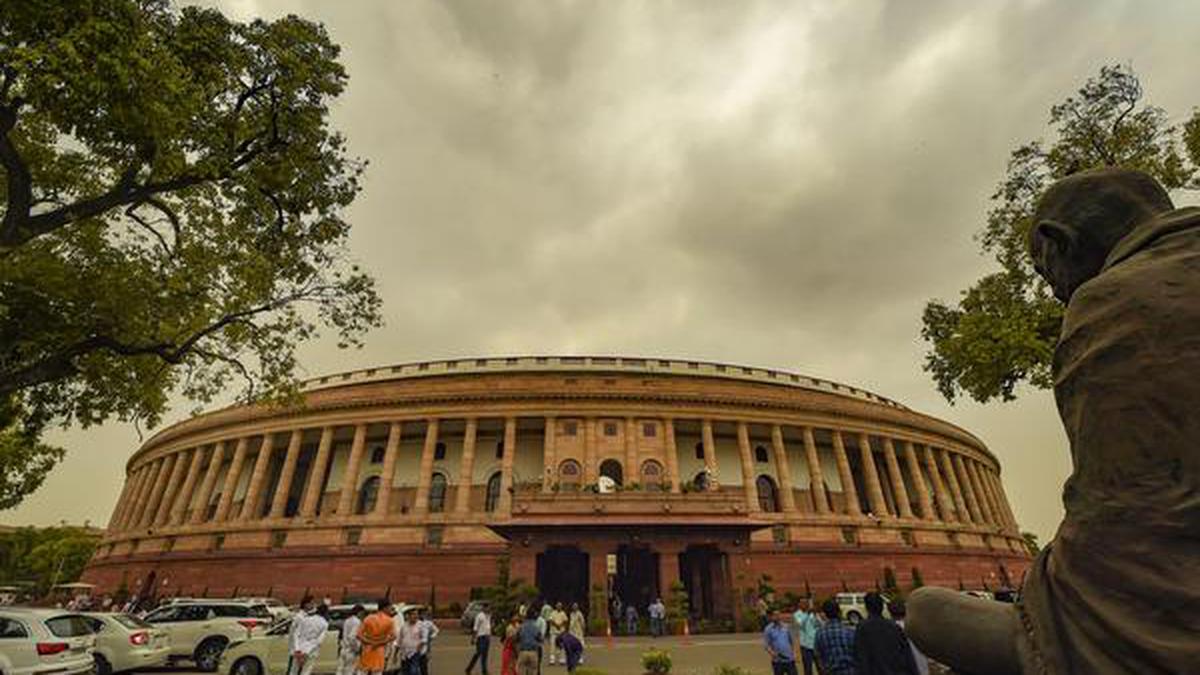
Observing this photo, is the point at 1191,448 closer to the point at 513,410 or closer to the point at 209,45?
the point at 209,45

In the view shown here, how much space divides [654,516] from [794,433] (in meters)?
18.1

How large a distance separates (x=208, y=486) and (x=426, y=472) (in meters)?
17.4

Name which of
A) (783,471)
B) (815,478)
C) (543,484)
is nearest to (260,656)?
(543,484)

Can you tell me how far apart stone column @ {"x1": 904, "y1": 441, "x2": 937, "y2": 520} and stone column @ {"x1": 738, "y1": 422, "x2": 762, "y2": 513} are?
1300 cm

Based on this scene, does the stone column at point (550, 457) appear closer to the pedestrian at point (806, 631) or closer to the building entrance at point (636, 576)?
the building entrance at point (636, 576)

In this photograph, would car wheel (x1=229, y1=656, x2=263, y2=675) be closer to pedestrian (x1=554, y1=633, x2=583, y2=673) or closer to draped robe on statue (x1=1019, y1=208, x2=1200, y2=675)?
pedestrian (x1=554, y1=633, x2=583, y2=673)

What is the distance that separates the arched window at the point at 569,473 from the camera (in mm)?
33531

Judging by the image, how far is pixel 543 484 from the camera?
3250cm

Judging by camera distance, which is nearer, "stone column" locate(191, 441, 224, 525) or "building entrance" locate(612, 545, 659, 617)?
"building entrance" locate(612, 545, 659, 617)

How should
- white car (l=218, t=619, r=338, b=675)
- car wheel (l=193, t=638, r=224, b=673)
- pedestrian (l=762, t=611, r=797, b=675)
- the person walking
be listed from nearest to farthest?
the person walking < pedestrian (l=762, t=611, r=797, b=675) < white car (l=218, t=619, r=338, b=675) < car wheel (l=193, t=638, r=224, b=673)

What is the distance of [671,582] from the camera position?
2275 centimetres

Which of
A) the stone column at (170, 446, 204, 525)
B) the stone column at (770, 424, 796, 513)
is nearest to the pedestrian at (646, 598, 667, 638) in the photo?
the stone column at (770, 424, 796, 513)

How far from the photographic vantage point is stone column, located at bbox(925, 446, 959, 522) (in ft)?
135

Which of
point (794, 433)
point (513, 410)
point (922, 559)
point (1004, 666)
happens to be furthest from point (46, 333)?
point (922, 559)
